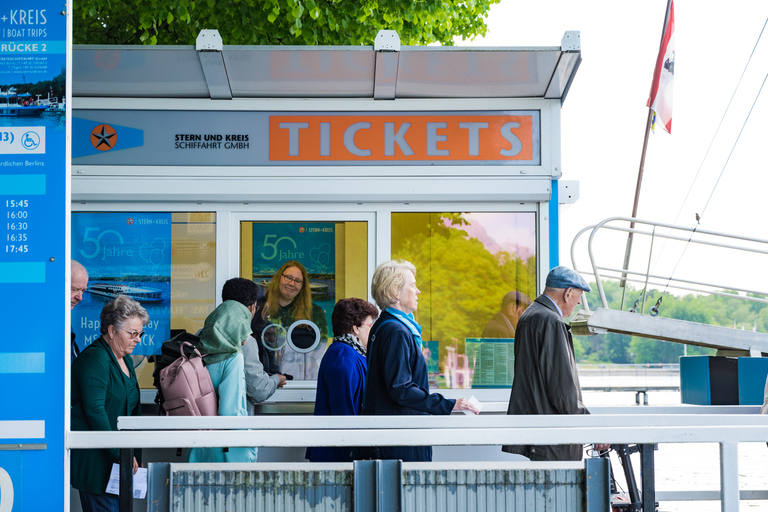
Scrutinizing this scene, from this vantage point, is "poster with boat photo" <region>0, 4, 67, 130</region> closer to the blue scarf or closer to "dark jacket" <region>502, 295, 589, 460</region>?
the blue scarf

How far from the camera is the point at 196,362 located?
3.76m

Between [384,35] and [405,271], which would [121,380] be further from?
[384,35]

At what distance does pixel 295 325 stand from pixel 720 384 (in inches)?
116

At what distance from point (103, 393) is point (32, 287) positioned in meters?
1.09

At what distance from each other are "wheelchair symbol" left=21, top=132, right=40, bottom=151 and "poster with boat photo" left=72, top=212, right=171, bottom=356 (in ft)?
8.55

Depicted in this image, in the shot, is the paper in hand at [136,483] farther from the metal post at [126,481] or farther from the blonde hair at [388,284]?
the blonde hair at [388,284]

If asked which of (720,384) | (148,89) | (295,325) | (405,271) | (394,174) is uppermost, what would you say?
(148,89)

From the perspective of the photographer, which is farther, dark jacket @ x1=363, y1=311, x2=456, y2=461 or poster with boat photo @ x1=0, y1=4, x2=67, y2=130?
dark jacket @ x1=363, y1=311, x2=456, y2=461

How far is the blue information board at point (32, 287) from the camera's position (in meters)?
2.37

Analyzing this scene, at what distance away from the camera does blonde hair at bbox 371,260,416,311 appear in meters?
3.58

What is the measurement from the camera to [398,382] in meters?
3.32

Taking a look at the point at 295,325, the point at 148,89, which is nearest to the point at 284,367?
the point at 295,325

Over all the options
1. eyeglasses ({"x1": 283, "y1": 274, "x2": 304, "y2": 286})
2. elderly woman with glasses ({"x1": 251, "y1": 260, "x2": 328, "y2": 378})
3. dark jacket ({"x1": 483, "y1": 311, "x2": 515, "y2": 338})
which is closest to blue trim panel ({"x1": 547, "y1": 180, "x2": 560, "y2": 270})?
dark jacket ({"x1": 483, "y1": 311, "x2": 515, "y2": 338})

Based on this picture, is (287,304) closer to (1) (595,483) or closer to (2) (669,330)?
A: (2) (669,330)
